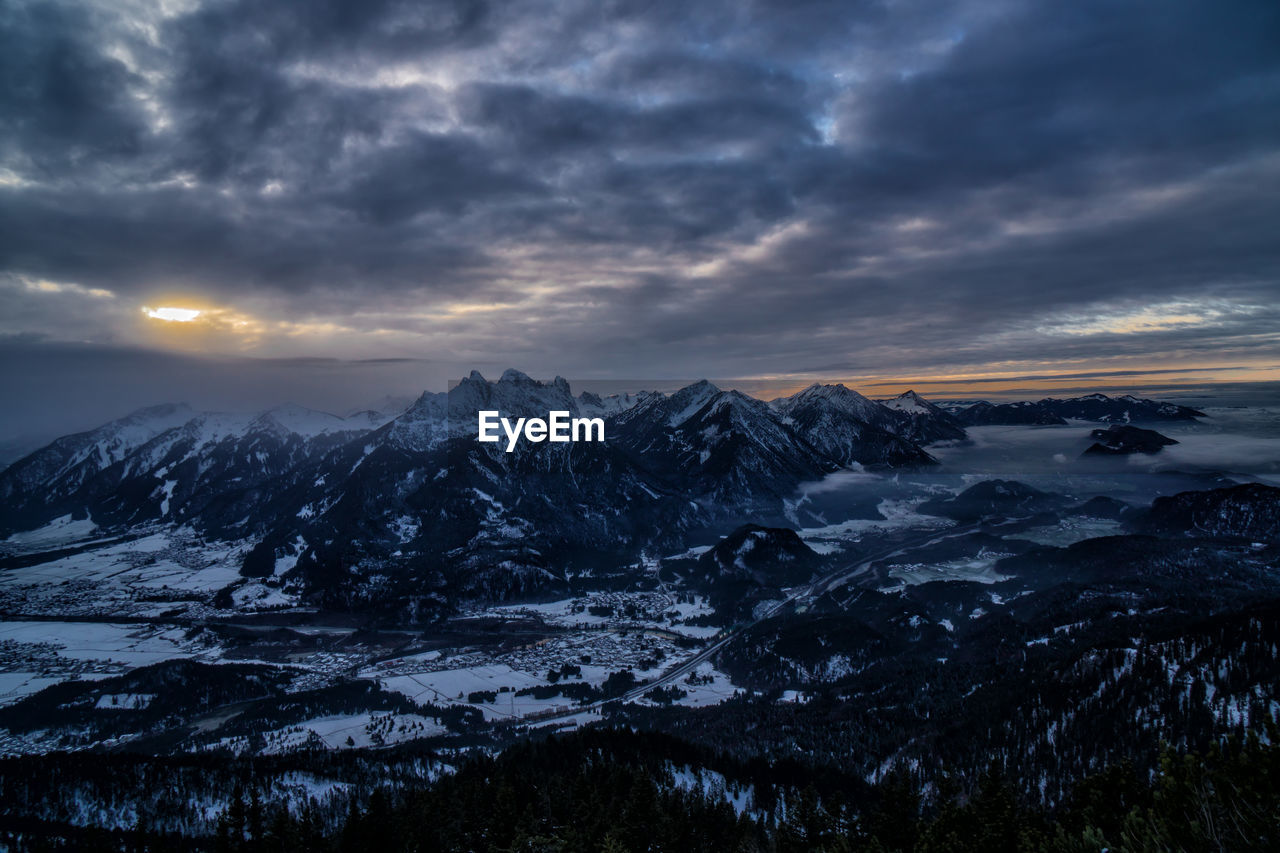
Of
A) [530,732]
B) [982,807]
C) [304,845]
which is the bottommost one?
[530,732]

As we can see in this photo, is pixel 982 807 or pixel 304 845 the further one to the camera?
pixel 304 845

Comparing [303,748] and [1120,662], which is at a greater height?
[1120,662]

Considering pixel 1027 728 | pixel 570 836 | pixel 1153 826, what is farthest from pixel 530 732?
pixel 1153 826

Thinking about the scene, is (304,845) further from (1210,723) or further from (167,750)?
(1210,723)

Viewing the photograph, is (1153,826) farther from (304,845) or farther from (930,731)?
(930,731)

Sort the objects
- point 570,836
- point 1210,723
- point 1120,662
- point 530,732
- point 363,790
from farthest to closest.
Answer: point 530,732 < point 1120,662 < point 363,790 < point 1210,723 < point 570,836

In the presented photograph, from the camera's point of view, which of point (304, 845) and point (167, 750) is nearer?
point (304, 845)

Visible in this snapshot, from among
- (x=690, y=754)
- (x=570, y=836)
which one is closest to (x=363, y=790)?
(x=690, y=754)

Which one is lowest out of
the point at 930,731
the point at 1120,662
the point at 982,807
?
the point at 930,731

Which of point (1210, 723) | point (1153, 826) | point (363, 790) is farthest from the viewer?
point (363, 790)
